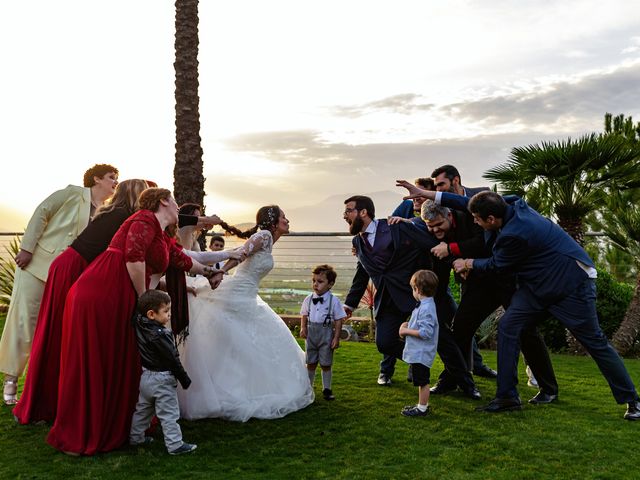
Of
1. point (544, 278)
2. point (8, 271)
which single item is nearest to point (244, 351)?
point (544, 278)

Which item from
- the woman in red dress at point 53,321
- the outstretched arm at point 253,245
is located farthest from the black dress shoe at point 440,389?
the woman in red dress at point 53,321

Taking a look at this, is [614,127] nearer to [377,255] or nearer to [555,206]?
[555,206]

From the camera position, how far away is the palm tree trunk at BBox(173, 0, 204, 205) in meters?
10.5

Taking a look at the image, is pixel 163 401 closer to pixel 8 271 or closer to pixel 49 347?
pixel 49 347

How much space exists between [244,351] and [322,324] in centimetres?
89

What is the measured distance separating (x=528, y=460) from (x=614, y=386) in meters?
1.35

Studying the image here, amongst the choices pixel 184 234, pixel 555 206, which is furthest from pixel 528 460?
pixel 555 206

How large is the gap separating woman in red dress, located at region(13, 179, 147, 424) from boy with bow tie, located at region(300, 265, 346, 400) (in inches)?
72.9

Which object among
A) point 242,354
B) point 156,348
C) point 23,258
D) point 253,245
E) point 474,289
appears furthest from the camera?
point 474,289

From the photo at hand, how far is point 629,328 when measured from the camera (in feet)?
33.4

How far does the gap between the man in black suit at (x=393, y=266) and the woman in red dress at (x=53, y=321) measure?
2.02 m

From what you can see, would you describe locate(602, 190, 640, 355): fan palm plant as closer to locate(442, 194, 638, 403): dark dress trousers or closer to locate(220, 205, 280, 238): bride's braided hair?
locate(442, 194, 638, 403): dark dress trousers

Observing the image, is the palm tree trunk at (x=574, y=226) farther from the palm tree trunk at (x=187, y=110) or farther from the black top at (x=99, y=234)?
the black top at (x=99, y=234)

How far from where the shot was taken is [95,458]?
470cm
